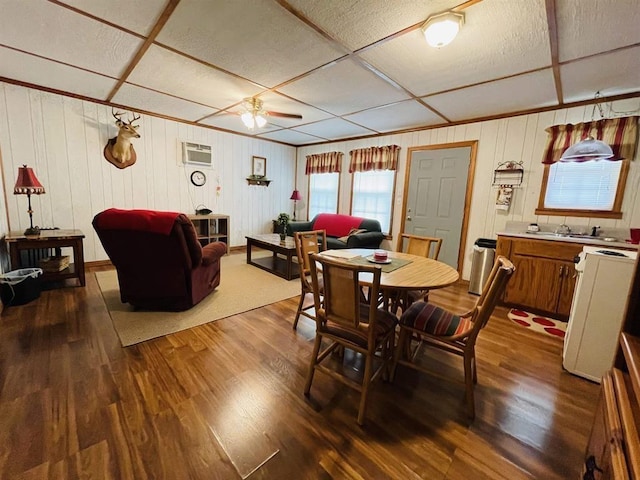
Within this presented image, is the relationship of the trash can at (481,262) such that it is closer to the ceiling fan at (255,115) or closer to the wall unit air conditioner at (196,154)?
the ceiling fan at (255,115)

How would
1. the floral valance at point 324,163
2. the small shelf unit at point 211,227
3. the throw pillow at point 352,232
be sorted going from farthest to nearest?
the floral valance at point 324,163 → the small shelf unit at point 211,227 → the throw pillow at point 352,232

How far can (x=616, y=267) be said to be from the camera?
186cm

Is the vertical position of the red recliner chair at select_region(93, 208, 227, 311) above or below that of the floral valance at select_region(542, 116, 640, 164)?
below

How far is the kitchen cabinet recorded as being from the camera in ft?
9.28

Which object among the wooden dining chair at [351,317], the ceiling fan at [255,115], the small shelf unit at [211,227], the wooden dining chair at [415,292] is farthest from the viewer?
the small shelf unit at [211,227]

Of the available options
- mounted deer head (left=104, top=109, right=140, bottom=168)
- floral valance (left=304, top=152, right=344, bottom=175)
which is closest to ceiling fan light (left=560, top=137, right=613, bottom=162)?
floral valance (left=304, top=152, right=344, bottom=175)

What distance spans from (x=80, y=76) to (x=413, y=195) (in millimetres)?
4593

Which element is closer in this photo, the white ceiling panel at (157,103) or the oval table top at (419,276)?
the oval table top at (419,276)

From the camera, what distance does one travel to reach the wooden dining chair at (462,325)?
1486mm

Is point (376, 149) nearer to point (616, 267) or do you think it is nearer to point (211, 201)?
point (211, 201)

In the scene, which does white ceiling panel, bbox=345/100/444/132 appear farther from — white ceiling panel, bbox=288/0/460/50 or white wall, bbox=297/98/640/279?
white ceiling panel, bbox=288/0/460/50

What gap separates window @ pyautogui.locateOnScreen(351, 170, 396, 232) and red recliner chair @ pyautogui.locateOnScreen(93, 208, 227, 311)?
3202mm

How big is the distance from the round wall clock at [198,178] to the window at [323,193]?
232cm

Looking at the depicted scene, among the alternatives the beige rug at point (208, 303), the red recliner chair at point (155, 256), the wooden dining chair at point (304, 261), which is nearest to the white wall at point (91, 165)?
the beige rug at point (208, 303)
